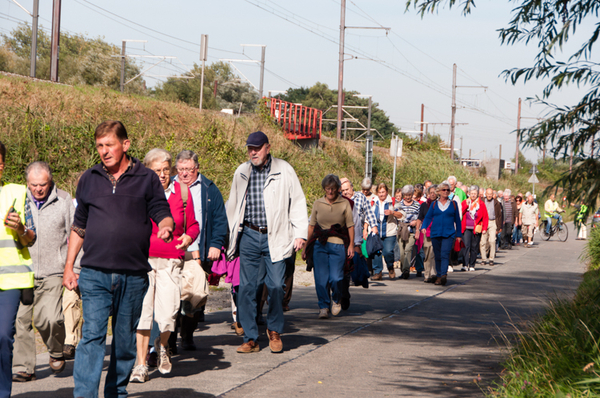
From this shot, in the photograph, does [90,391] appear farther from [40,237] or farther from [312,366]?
[312,366]

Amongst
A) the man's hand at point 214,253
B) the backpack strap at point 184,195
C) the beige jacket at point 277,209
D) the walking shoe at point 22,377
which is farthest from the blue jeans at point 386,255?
the walking shoe at point 22,377

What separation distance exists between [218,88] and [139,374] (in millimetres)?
84650

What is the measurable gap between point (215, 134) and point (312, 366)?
21.0 m

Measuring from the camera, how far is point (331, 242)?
9812mm

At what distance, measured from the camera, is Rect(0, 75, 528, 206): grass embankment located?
17438mm

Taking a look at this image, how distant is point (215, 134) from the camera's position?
2703cm

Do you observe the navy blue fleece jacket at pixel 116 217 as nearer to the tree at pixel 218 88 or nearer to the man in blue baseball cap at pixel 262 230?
the man in blue baseball cap at pixel 262 230

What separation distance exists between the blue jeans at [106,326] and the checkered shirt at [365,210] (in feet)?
27.4

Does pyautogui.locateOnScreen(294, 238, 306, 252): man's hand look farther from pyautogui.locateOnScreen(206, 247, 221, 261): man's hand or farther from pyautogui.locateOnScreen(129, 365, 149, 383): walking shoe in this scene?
pyautogui.locateOnScreen(129, 365, 149, 383): walking shoe

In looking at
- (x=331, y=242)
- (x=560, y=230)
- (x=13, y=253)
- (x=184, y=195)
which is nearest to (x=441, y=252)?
(x=331, y=242)

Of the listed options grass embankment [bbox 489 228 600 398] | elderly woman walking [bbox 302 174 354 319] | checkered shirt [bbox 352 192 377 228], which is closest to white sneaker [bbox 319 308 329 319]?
elderly woman walking [bbox 302 174 354 319]

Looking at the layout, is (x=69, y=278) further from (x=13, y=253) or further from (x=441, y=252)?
(x=441, y=252)

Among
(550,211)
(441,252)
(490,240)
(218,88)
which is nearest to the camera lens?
(441,252)

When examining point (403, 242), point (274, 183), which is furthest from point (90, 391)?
point (403, 242)
